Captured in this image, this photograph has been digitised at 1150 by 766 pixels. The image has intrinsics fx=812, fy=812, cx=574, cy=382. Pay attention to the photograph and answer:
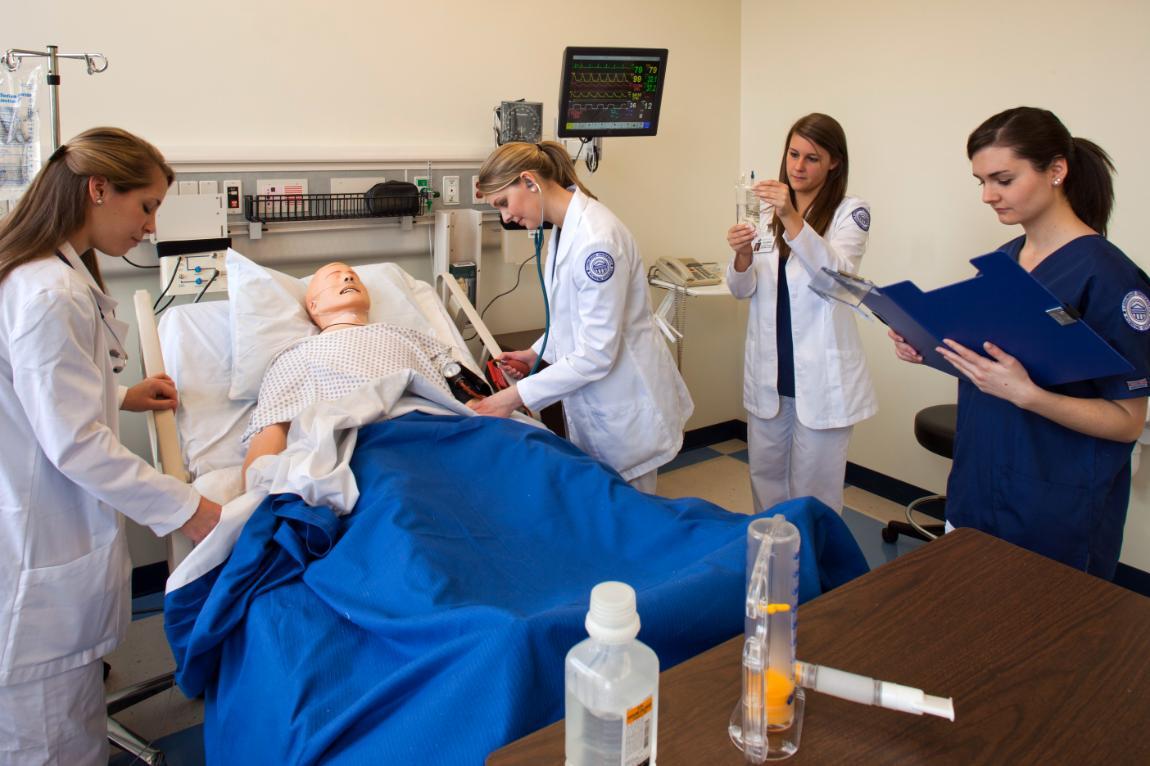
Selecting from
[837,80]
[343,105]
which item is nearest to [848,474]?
[837,80]

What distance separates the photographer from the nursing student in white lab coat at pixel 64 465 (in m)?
1.32

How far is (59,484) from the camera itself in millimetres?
1408

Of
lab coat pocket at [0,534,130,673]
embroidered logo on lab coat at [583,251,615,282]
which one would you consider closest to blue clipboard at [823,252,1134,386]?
embroidered logo on lab coat at [583,251,615,282]

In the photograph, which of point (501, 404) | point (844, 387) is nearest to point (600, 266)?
point (501, 404)

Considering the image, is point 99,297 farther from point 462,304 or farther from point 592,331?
point 462,304

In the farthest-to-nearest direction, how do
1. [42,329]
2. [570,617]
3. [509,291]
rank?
[509,291] → [42,329] → [570,617]

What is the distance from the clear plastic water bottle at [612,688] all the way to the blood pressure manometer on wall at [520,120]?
246 cm

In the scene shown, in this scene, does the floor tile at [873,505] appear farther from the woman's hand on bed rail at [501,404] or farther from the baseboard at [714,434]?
the woman's hand on bed rail at [501,404]

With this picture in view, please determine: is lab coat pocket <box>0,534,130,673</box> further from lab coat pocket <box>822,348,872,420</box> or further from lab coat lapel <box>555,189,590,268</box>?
lab coat pocket <box>822,348,872,420</box>

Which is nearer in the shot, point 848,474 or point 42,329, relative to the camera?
point 42,329

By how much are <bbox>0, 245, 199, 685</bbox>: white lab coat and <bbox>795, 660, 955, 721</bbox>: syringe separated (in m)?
1.17

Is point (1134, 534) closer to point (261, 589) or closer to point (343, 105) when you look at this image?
point (261, 589)

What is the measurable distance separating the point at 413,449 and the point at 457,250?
1236mm

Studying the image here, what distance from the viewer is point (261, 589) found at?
1.46 m
